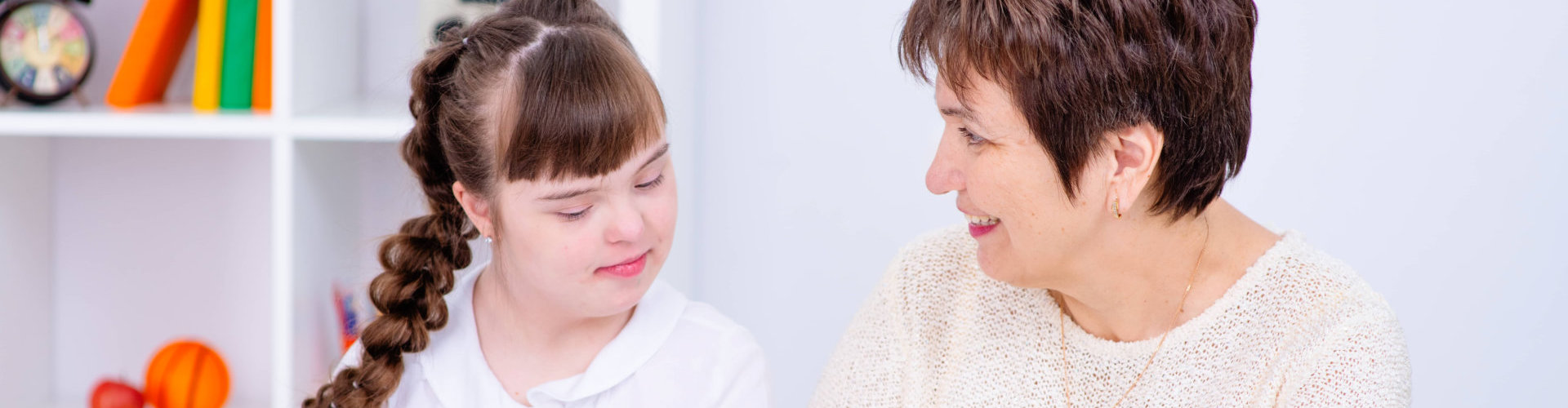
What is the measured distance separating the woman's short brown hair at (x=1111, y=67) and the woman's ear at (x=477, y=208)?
499mm

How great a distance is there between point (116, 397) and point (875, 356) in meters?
1.21

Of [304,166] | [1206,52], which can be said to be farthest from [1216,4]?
[304,166]

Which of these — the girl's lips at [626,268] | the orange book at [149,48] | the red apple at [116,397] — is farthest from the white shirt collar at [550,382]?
the red apple at [116,397]

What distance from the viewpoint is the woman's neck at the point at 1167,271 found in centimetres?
123

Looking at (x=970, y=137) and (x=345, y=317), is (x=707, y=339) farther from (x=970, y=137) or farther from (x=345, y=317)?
(x=345, y=317)

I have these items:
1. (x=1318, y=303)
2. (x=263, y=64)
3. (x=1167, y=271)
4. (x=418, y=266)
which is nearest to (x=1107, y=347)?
(x=1167, y=271)

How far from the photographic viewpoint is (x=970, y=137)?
1.14 m

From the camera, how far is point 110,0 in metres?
1.88

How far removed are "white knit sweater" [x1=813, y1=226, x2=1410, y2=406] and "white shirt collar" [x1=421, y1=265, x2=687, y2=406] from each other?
0.67 feet

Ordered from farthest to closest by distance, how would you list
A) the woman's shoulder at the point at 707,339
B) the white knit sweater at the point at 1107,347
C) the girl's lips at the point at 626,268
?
the woman's shoulder at the point at 707,339 → the girl's lips at the point at 626,268 → the white knit sweater at the point at 1107,347

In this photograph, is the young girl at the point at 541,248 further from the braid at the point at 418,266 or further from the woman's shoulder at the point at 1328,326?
the woman's shoulder at the point at 1328,326

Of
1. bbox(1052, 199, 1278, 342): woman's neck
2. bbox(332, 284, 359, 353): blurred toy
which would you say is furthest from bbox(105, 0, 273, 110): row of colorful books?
bbox(1052, 199, 1278, 342): woman's neck

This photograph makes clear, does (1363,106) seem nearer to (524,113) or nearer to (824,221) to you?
(824,221)

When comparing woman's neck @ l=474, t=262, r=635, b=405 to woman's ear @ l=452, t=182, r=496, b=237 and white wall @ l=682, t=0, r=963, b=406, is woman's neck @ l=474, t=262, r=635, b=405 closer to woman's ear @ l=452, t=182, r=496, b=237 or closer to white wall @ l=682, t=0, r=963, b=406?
woman's ear @ l=452, t=182, r=496, b=237
